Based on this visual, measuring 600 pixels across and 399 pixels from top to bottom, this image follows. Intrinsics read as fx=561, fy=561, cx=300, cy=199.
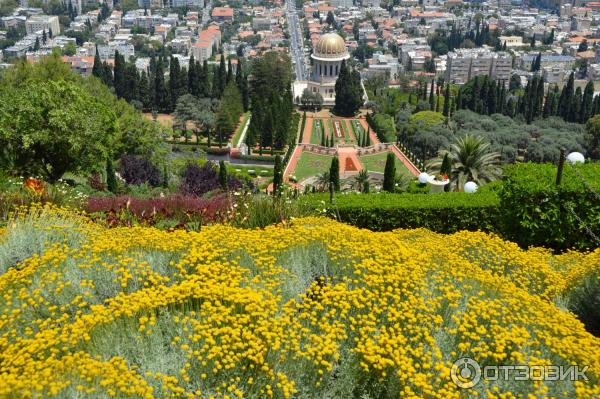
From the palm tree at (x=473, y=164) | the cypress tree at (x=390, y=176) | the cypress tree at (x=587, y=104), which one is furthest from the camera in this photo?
the cypress tree at (x=587, y=104)

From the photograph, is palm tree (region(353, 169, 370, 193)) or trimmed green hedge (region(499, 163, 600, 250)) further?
palm tree (region(353, 169, 370, 193))

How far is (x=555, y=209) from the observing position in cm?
1205

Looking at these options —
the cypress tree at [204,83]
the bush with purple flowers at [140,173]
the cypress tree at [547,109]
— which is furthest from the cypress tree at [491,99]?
the bush with purple flowers at [140,173]

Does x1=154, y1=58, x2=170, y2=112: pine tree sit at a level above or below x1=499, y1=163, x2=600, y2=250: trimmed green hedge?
below

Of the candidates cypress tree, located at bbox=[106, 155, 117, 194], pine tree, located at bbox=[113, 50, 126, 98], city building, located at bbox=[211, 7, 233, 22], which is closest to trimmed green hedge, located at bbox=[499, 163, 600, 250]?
cypress tree, located at bbox=[106, 155, 117, 194]

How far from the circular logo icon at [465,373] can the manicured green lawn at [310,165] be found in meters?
35.4

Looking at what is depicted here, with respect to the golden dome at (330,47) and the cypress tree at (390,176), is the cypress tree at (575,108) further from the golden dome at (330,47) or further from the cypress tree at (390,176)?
the cypress tree at (390,176)

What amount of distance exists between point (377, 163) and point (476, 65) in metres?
62.2

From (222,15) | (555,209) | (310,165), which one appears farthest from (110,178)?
(222,15)

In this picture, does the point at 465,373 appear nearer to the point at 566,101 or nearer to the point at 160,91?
the point at 160,91

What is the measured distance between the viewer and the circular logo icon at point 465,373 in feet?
17.8

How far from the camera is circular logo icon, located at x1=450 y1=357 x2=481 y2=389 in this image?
5.43 m

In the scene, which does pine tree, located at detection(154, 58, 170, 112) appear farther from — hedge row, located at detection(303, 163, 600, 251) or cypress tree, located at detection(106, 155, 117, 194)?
hedge row, located at detection(303, 163, 600, 251)

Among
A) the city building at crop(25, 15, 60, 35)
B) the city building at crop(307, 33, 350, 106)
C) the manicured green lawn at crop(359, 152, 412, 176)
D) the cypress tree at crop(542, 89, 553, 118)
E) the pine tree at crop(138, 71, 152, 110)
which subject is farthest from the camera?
the city building at crop(25, 15, 60, 35)
